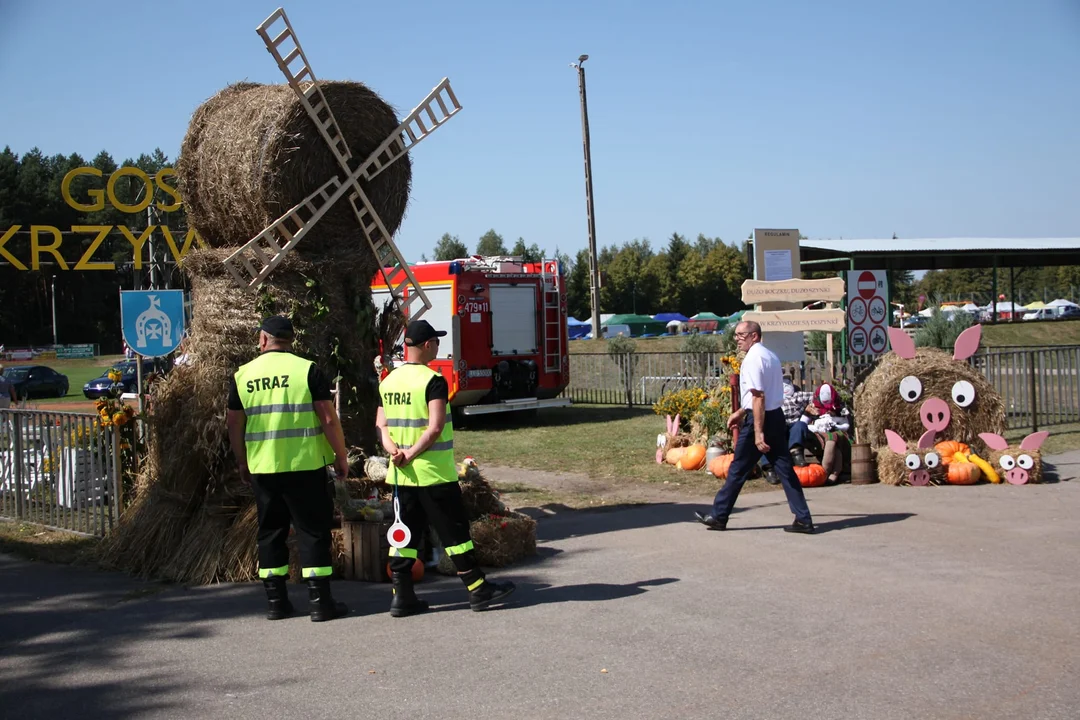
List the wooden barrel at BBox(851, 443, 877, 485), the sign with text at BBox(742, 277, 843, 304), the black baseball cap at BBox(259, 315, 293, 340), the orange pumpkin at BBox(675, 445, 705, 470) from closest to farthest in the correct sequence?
1. the black baseball cap at BBox(259, 315, 293, 340)
2. the wooden barrel at BBox(851, 443, 877, 485)
3. the orange pumpkin at BBox(675, 445, 705, 470)
4. the sign with text at BBox(742, 277, 843, 304)

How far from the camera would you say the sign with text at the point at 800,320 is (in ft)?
44.7

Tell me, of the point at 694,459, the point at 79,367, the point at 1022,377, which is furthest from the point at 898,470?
the point at 79,367

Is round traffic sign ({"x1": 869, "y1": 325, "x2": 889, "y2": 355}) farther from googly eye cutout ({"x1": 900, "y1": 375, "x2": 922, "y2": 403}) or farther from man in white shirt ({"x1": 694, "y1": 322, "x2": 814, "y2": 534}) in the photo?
man in white shirt ({"x1": 694, "y1": 322, "x2": 814, "y2": 534})

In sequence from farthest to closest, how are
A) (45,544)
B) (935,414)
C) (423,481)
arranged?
(935,414)
(45,544)
(423,481)

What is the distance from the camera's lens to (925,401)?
460 inches

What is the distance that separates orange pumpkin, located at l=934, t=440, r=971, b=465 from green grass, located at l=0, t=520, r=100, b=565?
880 cm

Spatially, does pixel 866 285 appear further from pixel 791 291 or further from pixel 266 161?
pixel 266 161

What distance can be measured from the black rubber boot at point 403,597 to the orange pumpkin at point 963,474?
698 cm

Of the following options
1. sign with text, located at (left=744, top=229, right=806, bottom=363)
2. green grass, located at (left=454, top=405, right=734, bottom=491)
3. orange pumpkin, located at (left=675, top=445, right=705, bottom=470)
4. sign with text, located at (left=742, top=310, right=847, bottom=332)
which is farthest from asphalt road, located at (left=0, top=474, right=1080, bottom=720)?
sign with text, located at (left=744, top=229, right=806, bottom=363)

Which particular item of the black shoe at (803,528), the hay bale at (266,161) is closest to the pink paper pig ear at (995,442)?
the black shoe at (803,528)

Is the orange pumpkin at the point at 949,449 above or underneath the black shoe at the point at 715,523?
above

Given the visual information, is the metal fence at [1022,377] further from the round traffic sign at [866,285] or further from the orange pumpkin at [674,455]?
the orange pumpkin at [674,455]

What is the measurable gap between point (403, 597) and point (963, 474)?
7.14 meters

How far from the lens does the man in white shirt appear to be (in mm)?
8719
